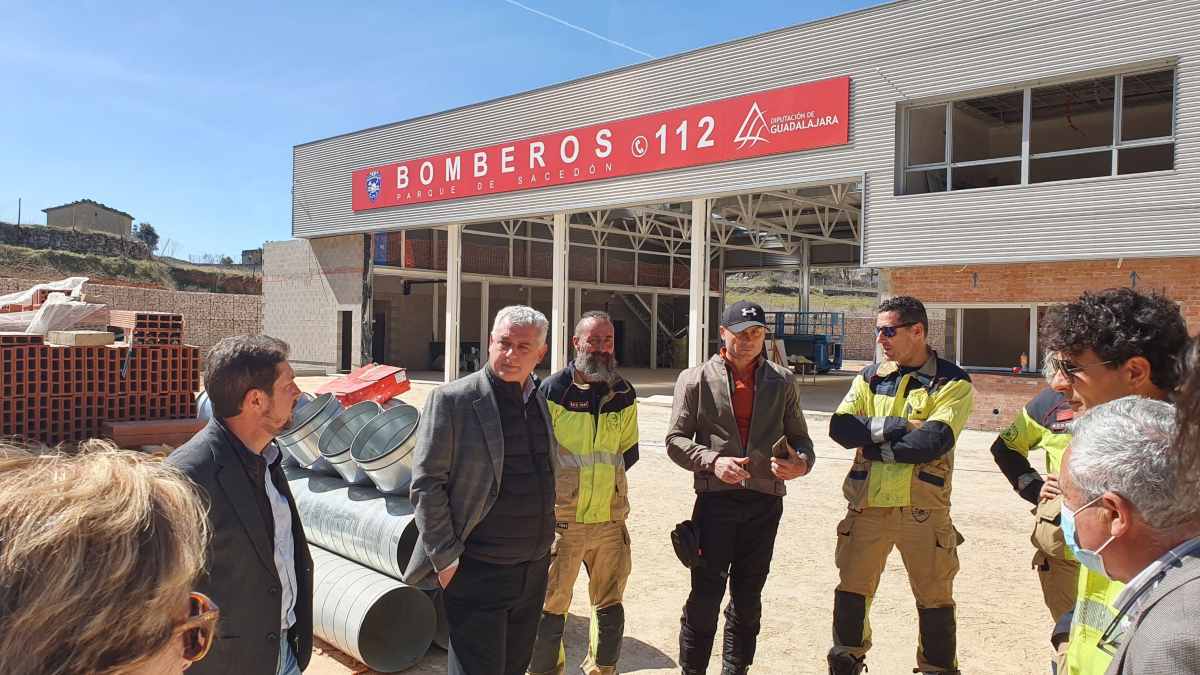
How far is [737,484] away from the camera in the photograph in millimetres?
3785

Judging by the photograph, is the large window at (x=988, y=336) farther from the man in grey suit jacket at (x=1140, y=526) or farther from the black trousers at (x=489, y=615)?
the man in grey suit jacket at (x=1140, y=526)

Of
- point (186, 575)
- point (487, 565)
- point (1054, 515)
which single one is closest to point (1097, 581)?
point (1054, 515)

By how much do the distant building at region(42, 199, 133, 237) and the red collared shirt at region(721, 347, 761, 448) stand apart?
52.8 m

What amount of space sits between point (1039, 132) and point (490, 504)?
21387 millimetres

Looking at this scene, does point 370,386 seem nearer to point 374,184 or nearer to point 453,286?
point 453,286

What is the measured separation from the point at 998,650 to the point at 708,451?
2338 mm

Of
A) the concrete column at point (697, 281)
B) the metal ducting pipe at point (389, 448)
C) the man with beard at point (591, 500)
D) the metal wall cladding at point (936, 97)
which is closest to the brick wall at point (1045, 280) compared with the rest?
the metal wall cladding at point (936, 97)

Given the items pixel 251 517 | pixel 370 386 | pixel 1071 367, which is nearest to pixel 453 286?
pixel 370 386

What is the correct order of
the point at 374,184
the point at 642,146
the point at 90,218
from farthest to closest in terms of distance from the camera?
the point at 90,218, the point at 374,184, the point at 642,146

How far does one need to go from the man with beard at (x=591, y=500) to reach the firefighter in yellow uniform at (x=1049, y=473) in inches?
74.8

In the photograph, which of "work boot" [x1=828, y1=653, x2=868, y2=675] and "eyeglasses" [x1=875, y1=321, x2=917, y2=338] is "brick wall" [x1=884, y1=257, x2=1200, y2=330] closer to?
"eyeglasses" [x1=875, y1=321, x2=917, y2=338]

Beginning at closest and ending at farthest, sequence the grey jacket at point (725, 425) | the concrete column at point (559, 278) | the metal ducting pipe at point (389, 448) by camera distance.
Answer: the grey jacket at point (725, 425) < the metal ducting pipe at point (389, 448) < the concrete column at point (559, 278)

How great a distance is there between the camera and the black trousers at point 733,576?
393 cm

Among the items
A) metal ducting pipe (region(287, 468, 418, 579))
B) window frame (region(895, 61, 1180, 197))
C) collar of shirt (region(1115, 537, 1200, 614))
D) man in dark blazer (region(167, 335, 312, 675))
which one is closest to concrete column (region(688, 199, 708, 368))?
window frame (region(895, 61, 1180, 197))
